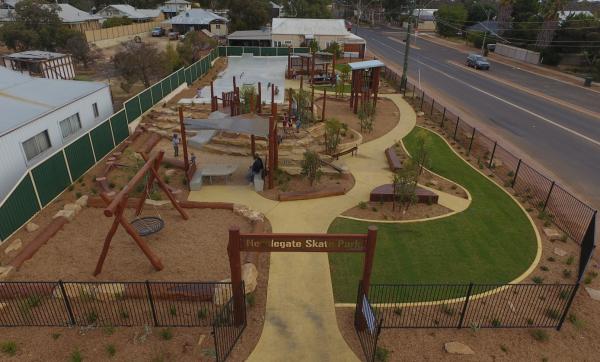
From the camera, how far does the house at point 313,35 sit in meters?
54.5

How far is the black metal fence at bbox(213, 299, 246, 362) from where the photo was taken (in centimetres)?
868

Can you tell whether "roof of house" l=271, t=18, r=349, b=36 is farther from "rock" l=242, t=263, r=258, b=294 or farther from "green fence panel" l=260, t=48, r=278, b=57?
"rock" l=242, t=263, r=258, b=294

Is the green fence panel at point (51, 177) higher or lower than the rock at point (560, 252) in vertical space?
higher

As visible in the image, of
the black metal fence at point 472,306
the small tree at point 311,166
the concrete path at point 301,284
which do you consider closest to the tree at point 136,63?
the concrete path at point 301,284

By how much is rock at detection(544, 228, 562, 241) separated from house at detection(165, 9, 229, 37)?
73.9 m

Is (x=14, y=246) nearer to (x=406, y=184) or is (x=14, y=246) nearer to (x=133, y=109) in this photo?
(x=133, y=109)

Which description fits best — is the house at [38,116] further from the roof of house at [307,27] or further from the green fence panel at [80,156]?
the roof of house at [307,27]

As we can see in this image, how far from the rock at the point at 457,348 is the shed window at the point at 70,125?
18.5m

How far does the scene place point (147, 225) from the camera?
13250mm

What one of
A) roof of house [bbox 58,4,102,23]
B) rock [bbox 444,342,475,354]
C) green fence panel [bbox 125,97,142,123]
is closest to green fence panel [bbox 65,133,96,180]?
green fence panel [bbox 125,97,142,123]

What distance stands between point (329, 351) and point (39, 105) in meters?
17.1

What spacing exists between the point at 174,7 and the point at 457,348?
4885 inches

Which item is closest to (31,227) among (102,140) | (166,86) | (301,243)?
(102,140)

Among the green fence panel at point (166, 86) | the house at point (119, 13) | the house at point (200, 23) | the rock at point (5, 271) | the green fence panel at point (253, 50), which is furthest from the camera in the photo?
the house at point (119, 13)
